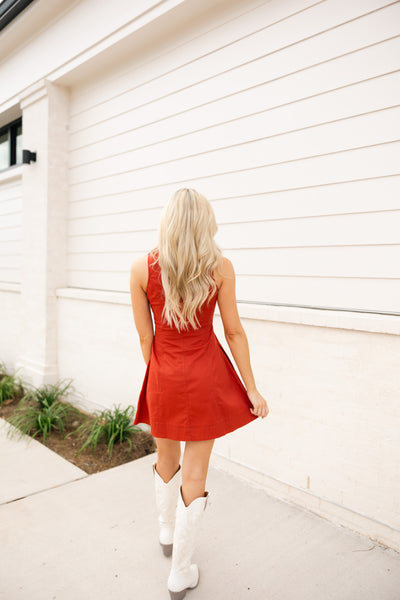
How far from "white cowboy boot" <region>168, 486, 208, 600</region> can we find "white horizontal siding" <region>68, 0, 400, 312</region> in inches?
56.1

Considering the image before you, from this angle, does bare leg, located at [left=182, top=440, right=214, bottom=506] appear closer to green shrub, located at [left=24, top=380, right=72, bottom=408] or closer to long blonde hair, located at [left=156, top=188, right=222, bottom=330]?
long blonde hair, located at [left=156, top=188, right=222, bottom=330]

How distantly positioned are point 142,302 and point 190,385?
43 centimetres

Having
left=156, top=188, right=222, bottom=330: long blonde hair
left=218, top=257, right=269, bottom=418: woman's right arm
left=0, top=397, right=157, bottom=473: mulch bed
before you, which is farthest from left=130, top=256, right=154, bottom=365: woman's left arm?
left=0, top=397, right=157, bottom=473: mulch bed

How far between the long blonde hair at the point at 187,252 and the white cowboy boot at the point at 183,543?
84 cm

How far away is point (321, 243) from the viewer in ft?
8.55

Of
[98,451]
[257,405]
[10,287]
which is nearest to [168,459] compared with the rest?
[257,405]

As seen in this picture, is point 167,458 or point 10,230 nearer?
point 167,458

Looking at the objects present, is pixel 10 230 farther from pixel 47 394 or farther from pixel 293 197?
pixel 293 197

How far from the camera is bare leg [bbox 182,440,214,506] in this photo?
1.86 m

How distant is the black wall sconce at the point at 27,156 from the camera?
16.0 feet

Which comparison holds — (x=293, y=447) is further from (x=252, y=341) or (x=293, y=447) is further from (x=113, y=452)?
(x=113, y=452)

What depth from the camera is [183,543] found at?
183 centimetres

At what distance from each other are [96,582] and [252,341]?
1.65 metres

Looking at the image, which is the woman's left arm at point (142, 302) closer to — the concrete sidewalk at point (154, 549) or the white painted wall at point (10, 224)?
the concrete sidewalk at point (154, 549)
